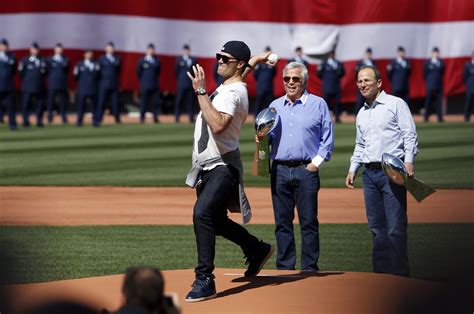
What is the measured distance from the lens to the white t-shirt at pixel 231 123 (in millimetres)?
7570

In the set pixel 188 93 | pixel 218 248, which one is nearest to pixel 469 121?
pixel 188 93

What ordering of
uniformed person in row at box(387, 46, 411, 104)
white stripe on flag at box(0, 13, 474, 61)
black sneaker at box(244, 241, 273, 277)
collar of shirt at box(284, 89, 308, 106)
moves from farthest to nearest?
white stripe on flag at box(0, 13, 474, 61) → uniformed person in row at box(387, 46, 411, 104) → collar of shirt at box(284, 89, 308, 106) → black sneaker at box(244, 241, 273, 277)

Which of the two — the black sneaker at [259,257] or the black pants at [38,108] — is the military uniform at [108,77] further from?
the black sneaker at [259,257]

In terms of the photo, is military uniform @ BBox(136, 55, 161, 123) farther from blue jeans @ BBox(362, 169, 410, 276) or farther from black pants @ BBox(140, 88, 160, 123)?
blue jeans @ BBox(362, 169, 410, 276)

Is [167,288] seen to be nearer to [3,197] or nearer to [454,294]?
[454,294]

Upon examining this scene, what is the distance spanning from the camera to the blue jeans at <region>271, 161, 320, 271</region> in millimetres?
9164

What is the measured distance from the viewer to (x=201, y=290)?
7.52 meters

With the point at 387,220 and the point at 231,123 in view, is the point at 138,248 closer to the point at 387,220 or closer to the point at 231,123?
the point at 387,220

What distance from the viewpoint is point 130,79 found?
33281mm

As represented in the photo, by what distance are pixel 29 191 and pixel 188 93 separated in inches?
664

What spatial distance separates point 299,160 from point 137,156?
12297 millimetres

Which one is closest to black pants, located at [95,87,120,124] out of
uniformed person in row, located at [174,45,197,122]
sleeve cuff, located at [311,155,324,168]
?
uniformed person in row, located at [174,45,197,122]

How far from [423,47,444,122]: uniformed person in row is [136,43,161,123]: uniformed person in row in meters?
7.65

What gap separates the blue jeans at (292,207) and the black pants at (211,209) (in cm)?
136
